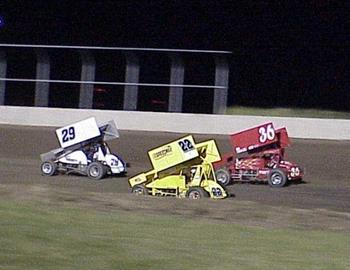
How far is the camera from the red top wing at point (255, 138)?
25250 millimetres

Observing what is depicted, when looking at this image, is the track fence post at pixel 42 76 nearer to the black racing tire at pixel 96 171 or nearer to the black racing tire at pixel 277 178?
the black racing tire at pixel 96 171

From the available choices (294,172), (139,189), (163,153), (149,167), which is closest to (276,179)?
(294,172)

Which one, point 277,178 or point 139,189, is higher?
point 277,178

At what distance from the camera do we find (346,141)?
3155 centimetres

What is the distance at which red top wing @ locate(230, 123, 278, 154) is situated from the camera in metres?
25.2

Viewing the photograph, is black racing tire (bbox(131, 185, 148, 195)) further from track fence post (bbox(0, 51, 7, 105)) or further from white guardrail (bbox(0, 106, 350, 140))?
track fence post (bbox(0, 51, 7, 105))

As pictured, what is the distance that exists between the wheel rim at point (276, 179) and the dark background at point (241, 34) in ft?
47.8

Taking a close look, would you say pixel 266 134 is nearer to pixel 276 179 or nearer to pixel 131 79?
pixel 276 179

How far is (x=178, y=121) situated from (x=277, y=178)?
32.4 ft

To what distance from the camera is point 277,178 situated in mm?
24484

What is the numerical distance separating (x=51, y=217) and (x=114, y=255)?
1.77 meters

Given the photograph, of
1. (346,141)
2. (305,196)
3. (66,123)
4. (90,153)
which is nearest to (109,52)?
(66,123)

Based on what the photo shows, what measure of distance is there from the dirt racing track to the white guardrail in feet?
1.95

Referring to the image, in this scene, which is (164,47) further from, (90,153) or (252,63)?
(90,153)
